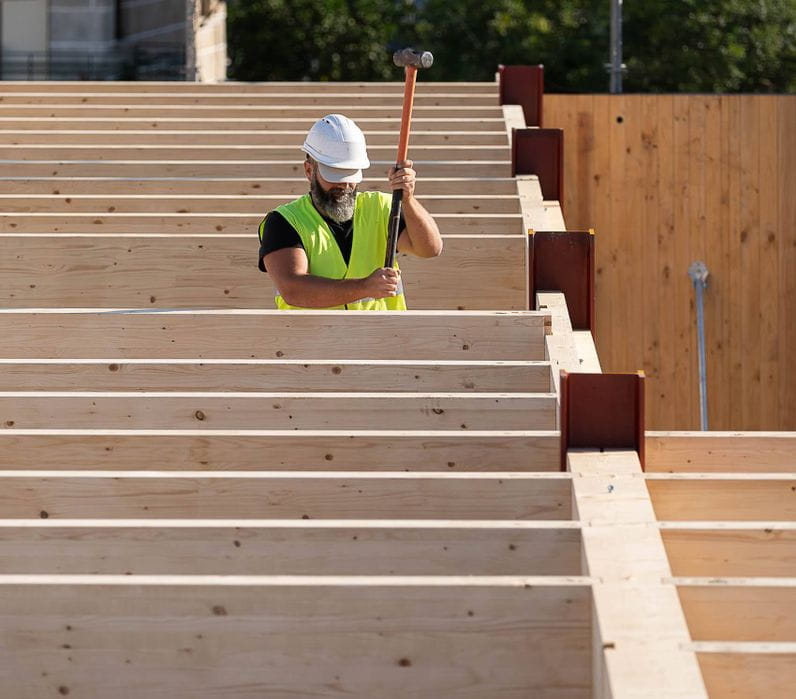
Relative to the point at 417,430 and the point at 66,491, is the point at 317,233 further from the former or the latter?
the point at 66,491

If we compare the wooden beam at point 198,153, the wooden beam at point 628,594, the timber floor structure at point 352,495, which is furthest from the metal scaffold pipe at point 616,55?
the wooden beam at point 628,594

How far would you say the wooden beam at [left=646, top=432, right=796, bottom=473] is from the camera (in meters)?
4.28

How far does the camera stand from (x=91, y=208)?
7.14 metres

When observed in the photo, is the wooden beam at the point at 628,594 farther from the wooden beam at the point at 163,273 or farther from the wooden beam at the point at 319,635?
the wooden beam at the point at 163,273

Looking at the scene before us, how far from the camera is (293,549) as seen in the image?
3.53 m

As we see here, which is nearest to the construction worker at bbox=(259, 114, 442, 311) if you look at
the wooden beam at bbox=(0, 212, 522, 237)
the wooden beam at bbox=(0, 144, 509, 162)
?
the wooden beam at bbox=(0, 212, 522, 237)

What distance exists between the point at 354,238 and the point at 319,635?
6.84 feet

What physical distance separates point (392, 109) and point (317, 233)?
13.1 feet

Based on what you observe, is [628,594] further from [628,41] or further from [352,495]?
[628,41]

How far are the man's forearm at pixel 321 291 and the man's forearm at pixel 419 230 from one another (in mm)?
296

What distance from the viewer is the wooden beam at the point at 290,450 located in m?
4.21

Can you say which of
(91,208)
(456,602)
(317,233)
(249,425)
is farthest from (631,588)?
(91,208)

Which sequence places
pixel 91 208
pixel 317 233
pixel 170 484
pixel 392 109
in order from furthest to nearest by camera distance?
pixel 392 109 → pixel 91 208 → pixel 317 233 → pixel 170 484

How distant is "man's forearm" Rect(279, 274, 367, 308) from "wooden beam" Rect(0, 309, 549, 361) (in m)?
0.11
